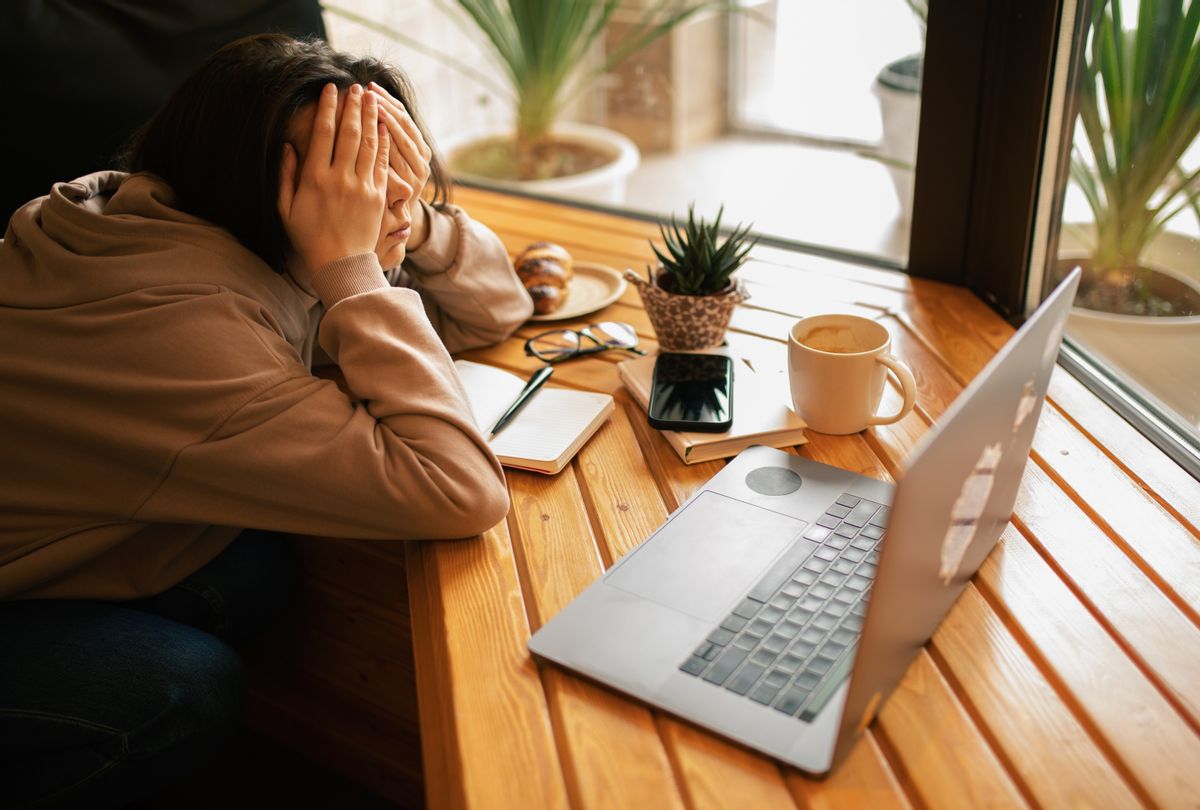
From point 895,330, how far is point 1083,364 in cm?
25

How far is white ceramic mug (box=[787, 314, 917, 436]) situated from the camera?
1.08 meters

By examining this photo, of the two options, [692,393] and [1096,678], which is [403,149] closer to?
[692,393]

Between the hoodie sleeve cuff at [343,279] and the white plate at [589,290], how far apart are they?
438 mm

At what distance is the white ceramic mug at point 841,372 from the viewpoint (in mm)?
1078

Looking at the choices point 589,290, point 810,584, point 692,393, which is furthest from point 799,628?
point 589,290

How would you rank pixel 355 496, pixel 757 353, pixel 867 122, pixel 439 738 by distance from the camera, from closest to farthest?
pixel 439 738
pixel 355 496
pixel 757 353
pixel 867 122

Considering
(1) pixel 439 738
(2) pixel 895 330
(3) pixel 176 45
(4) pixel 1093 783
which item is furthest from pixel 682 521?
(3) pixel 176 45

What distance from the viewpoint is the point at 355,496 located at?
94cm

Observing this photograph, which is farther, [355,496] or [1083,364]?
[1083,364]

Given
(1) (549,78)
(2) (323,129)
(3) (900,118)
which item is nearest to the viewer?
(2) (323,129)

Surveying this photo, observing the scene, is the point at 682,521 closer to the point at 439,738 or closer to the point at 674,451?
the point at 674,451

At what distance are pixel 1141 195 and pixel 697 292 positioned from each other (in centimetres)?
57

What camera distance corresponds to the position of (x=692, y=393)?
119cm

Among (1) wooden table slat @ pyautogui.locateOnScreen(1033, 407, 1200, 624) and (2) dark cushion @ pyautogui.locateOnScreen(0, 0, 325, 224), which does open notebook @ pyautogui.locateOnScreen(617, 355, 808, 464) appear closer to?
(1) wooden table slat @ pyautogui.locateOnScreen(1033, 407, 1200, 624)
